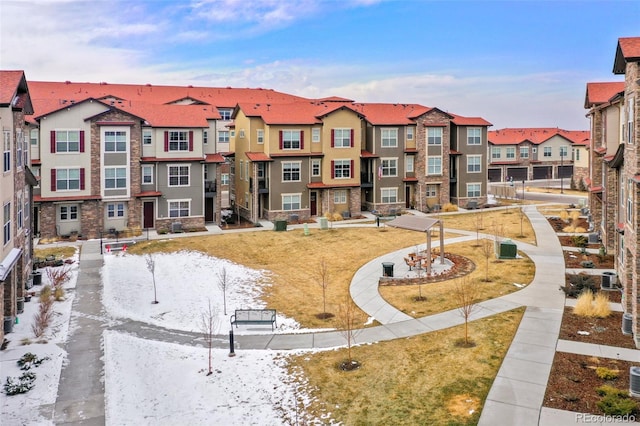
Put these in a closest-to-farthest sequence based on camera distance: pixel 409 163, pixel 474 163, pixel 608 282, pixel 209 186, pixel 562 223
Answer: pixel 608 282 < pixel 562 223 < pixel 209 186 < pixel 409 163 < pixel 474 163

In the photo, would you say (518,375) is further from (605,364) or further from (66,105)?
(66,105)

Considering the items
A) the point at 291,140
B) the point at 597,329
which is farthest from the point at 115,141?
the point at 597,329

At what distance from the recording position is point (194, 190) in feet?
Answer: 145

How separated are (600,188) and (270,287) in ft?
80.7

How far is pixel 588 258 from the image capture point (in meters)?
30.6

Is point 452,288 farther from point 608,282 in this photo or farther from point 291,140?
point 291,140

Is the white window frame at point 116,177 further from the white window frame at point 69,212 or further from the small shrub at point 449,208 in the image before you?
the small shrub at point 449,208

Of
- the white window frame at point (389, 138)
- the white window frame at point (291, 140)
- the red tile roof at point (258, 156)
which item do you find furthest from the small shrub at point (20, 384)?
the white window frame at point (389, 138)

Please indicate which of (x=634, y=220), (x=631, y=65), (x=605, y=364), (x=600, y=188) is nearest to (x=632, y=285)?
(x=634, y=220)

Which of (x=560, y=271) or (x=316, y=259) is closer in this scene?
(x=560, y=271)

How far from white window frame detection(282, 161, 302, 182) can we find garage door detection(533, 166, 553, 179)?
174 feet

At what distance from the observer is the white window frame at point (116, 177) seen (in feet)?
135

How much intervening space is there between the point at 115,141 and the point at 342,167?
21.3 metres

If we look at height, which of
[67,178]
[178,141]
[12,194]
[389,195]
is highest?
[178,141]
